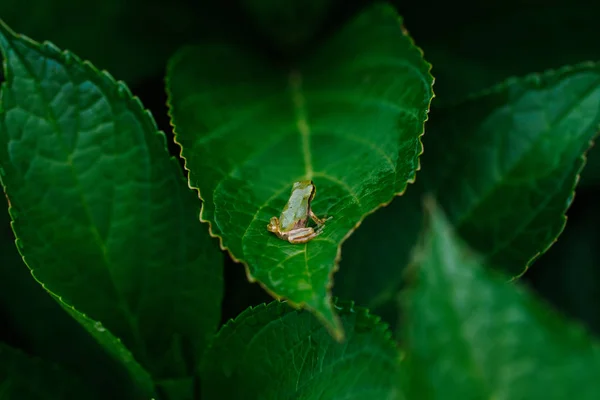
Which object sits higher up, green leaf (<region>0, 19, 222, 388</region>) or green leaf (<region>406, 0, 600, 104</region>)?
green leaf (<region>0, 19, 222, 388</region>)

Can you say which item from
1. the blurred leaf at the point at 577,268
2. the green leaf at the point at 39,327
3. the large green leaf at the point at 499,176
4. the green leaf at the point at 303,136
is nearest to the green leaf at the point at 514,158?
the large green leaf at the point at 499,176

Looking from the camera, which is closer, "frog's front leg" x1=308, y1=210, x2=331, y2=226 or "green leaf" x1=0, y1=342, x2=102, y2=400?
"frog's front leg" x1=308, y1=210, x2=331, y2=226

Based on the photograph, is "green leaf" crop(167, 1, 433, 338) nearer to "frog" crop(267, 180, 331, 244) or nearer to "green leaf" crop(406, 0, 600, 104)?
"frog" crop(267, 180, 331, 244)

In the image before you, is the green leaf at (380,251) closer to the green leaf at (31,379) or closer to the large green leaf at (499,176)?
the large green leaf at (499,176)

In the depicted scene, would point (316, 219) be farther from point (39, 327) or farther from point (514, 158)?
point (39, 327)

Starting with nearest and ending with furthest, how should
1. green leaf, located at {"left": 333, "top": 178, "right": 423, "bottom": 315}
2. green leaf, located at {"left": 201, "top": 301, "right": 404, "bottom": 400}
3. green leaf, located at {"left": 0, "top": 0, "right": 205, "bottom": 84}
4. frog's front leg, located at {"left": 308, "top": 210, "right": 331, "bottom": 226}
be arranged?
green leaf, located at {"left": 201, "top": 301, "right": 404, "bottom": 400} < frog's front leg, located at {"left": 308, "top": 210, "right": 331, "bottom": 226} < green leaf, located at {"left": 333, "top": 178, "right": 423, "bottom": 315} < green leaf, located at {"left": 0, "top": 0, "right": 205, "bottom": 84}

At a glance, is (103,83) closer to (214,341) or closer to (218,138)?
(218,138)

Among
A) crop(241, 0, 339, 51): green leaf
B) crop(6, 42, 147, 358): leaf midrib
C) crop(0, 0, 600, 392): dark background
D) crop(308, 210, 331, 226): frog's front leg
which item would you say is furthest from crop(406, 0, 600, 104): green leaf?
crop(6, 42, 147, 358): leaf midrib
